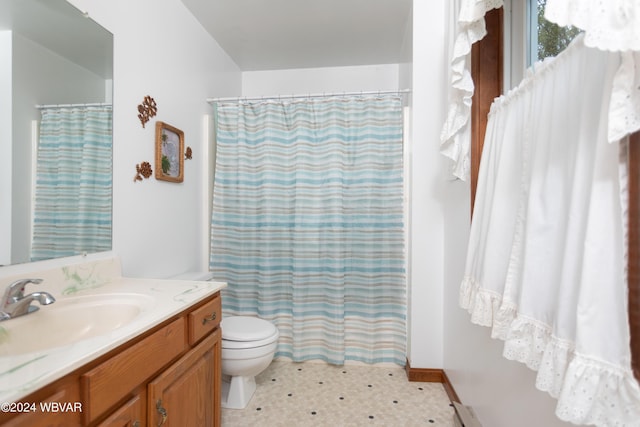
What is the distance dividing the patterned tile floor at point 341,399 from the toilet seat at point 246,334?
374 millimetres

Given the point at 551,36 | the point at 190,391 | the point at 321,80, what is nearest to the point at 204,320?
the point at 190,391

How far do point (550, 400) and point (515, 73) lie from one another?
4.01 feet

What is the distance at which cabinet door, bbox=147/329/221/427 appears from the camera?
913mm

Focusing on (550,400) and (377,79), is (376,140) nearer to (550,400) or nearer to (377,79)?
(377,79)

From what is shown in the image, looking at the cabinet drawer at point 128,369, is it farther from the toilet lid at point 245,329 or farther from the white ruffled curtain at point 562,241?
the white ruffled curtain at point 562,241

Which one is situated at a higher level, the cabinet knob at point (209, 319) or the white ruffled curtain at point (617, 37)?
the white ruffled curtain at point (617, 37)

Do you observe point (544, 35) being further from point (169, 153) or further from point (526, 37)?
→ point (169, 153)

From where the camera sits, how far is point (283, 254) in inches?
84.2

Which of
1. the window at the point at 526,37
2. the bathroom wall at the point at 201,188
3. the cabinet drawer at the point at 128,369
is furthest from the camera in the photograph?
the bathroom wall at the point at 201,188

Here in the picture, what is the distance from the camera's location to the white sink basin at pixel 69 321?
85cm

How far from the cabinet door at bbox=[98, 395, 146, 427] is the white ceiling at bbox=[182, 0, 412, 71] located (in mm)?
2291

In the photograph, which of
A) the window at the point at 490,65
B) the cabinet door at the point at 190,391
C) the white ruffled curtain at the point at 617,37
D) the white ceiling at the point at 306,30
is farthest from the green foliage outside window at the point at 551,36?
the cabinet door at the point at 190,391

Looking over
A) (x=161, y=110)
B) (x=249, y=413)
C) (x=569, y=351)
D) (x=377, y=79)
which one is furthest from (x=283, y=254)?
(x=377, y=79)

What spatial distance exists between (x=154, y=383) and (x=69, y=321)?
0.40 meters
